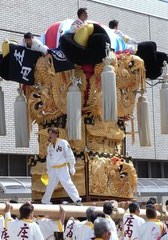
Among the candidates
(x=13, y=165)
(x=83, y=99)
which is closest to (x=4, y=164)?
(x=13, y=165)

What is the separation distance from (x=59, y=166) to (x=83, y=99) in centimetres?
148

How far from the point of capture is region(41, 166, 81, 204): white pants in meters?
12.5

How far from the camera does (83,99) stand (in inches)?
532

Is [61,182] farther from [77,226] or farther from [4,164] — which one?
[4,164]

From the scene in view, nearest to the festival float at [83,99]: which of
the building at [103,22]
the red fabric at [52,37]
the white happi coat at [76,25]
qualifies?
the red fabric at [52,37]

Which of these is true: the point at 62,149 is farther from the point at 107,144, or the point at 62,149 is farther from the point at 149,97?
the point at 149,97

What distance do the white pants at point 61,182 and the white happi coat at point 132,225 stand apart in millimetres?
1861

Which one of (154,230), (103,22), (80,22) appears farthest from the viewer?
(103,22)

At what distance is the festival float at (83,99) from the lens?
13133mm

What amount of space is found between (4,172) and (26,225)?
40.1 ft

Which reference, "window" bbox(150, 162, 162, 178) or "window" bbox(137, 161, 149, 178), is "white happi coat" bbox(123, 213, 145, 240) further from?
"window" bbox(150, 162, 162, 178)

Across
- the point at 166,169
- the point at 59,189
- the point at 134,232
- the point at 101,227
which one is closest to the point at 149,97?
the point at 166,169

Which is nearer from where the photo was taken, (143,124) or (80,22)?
(80,22)

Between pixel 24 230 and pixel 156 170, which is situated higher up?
pixel 156 170
